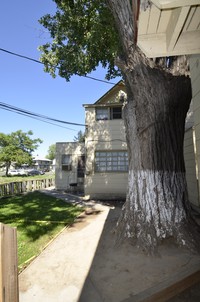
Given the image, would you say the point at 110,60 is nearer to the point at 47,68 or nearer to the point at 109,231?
the point at 47,68

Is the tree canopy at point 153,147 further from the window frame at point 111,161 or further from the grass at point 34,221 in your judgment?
the window frame at point 111,161

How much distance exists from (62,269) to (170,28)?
4346 mm

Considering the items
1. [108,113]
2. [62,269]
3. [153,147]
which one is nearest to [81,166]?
[108,113]

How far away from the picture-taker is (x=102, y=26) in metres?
9.48

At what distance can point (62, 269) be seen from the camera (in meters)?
4.50

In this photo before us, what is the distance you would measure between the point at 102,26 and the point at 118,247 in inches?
329

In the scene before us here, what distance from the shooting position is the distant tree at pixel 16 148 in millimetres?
43844

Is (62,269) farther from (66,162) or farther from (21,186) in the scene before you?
(66,162)

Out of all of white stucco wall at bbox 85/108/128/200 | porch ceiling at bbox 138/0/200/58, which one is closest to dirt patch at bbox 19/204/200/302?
porch ceiling at bbox 138/0/200/58

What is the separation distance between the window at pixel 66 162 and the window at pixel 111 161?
472 centimetres

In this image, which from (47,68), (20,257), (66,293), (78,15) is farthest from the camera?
(47,68)

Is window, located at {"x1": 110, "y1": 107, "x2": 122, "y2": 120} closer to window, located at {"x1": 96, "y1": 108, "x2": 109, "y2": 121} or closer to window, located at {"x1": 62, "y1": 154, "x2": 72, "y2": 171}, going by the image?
window, located at {"x1": 96, "y1": 108, "x2": 109, "y2": 121}

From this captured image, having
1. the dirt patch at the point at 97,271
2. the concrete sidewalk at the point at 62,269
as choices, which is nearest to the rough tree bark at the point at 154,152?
the dirt patch at the point at 97,271

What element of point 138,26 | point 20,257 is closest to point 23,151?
point 20,257
